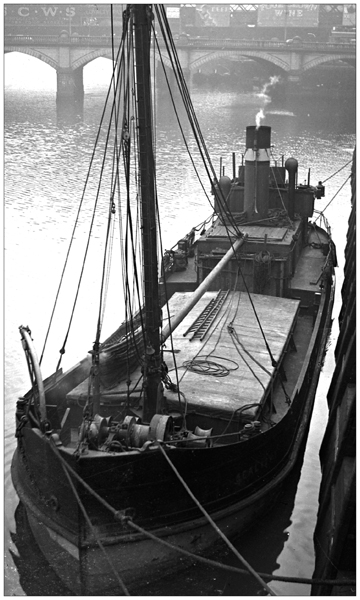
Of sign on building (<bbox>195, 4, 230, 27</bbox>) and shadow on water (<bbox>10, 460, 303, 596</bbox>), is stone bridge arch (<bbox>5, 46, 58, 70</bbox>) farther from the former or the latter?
shadow on water (<bbox>10, 460, 303, 596</bbox>)

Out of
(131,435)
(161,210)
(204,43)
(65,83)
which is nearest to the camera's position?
(131,435)

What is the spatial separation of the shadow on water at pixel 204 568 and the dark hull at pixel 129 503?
0.30m

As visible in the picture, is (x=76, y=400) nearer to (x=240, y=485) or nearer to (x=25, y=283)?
(x=240, y=485)

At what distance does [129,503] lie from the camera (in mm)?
11766

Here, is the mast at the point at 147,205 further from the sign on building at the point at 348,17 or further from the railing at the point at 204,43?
the sign on building at the point at 348,17

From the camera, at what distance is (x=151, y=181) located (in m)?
13.1

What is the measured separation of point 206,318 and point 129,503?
682 cm

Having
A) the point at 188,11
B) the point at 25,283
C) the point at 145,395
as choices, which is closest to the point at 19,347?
the point at 25,283

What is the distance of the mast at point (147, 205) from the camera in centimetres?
1268

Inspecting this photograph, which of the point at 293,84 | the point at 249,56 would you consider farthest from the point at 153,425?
the point at 293,84

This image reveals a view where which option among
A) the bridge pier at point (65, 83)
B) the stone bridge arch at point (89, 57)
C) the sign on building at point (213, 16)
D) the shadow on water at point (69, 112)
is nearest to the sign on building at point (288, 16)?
the sign on building at point (213, 16)

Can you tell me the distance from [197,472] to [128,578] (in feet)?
6.68

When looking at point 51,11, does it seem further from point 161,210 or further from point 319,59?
point 161,210

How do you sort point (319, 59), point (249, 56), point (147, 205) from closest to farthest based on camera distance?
point (147, 205) → point (319, 59) → point (249, 56)
